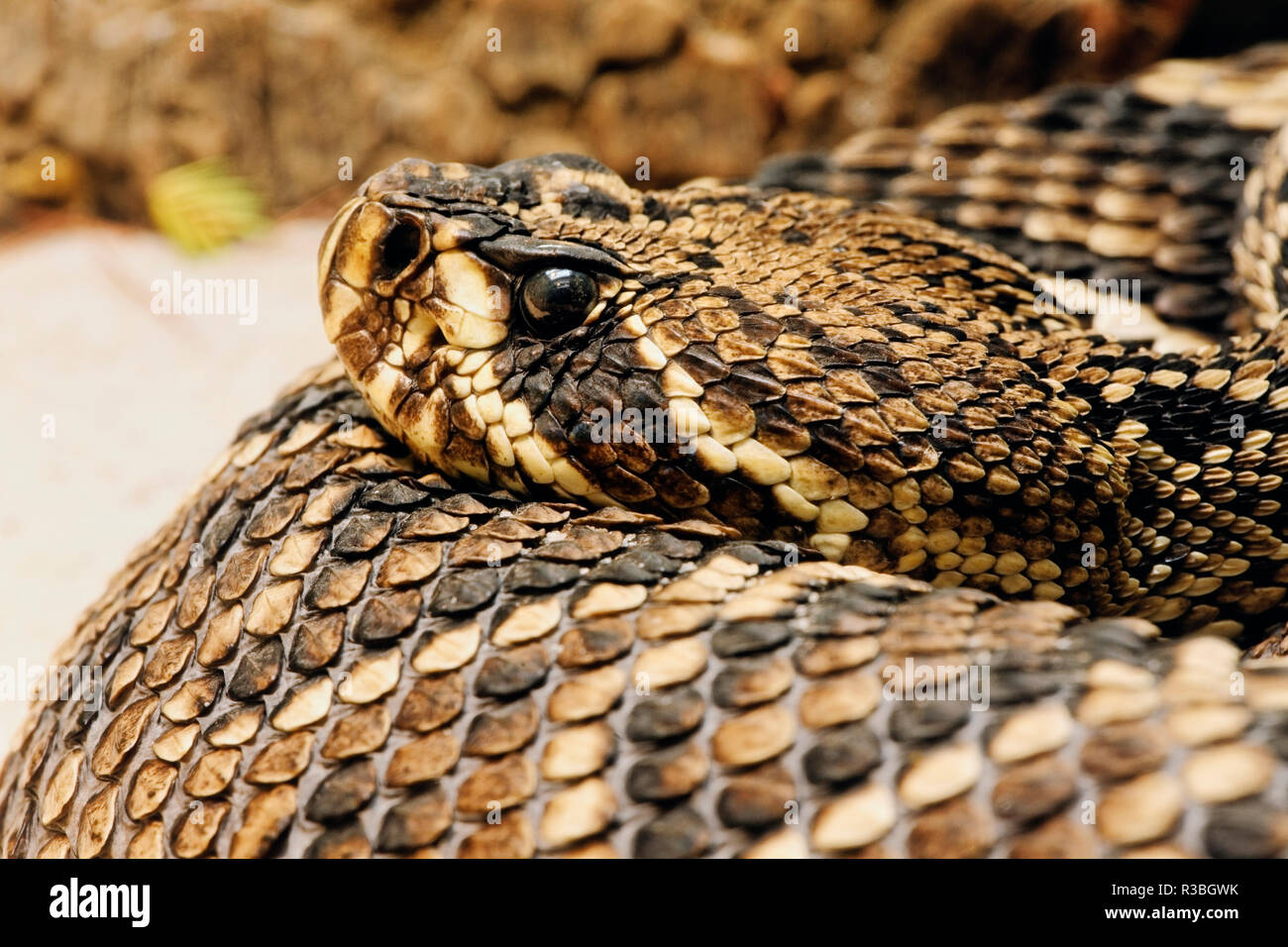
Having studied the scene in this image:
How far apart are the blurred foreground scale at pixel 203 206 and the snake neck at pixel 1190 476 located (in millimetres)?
5640

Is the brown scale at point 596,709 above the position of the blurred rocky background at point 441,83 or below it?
below

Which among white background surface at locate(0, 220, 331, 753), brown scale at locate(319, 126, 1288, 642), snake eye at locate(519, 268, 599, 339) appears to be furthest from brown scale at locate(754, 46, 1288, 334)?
white background surface at locate(0, 220, 331, 753)

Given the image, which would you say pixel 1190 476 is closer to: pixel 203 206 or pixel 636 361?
pixel 636 361

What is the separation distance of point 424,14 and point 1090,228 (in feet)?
16.0

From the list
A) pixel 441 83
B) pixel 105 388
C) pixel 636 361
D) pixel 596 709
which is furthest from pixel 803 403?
pixel 441 83

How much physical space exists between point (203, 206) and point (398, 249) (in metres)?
5.17

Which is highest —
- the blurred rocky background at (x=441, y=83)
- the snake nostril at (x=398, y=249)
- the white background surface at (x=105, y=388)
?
the blurred rocky background at (x=441, y=83)

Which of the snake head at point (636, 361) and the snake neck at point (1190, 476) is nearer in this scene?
the snake head at point (636, 361)

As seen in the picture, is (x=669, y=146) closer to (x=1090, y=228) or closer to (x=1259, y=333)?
(x=1090, y=228)

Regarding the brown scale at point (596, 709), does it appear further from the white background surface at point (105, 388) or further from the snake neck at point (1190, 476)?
the white background surface at point (105, 388)

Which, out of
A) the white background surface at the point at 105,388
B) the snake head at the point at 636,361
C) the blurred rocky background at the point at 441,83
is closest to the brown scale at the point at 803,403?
the snake head at the point at 636,361

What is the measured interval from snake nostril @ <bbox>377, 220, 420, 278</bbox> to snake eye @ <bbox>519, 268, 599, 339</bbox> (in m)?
0.24

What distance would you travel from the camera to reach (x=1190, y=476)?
2.40 meters

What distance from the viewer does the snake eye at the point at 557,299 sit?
220 centimetres
